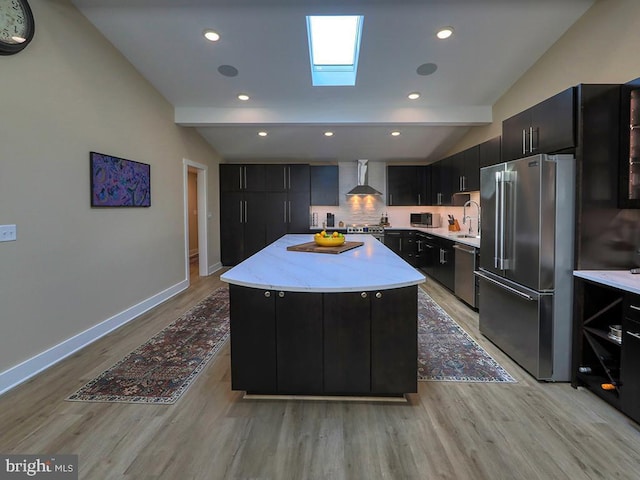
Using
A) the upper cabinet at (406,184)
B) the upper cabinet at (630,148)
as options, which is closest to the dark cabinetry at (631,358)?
the upper cabinet at (630,148)

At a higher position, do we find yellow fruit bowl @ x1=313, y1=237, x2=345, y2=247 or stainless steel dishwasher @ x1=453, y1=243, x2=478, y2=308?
yellow fruit bowl @ x1=313, y1=237, x2=345, y2=247

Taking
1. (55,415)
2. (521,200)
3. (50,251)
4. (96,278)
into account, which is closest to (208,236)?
(96,278)

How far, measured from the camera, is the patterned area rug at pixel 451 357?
2.42m

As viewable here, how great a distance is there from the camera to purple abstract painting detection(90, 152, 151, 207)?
314 centimetres

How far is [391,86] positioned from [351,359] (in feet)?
11.7

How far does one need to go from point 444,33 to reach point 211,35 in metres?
2.36

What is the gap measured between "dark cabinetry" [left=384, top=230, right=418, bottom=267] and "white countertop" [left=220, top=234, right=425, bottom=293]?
365 centimetres

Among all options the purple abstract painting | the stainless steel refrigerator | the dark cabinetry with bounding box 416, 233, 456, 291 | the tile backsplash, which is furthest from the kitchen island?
the tile backsplash

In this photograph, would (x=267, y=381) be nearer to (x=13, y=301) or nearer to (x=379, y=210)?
(x=13, y=301)

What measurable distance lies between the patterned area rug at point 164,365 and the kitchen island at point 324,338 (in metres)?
0.63

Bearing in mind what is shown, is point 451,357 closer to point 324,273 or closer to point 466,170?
point 324,273

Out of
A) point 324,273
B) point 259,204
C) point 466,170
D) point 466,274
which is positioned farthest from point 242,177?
point 324,273

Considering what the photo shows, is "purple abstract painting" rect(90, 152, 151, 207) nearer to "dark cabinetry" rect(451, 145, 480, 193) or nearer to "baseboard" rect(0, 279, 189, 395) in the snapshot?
"baseboard" rect(0, 279, 189, 395)

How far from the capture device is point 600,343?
7.31 feet
